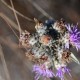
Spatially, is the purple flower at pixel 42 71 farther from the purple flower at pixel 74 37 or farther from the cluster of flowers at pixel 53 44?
the purple flower at pixel 74 37

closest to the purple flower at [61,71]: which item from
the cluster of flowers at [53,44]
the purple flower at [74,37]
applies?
the cluster of flowers at [53,44]

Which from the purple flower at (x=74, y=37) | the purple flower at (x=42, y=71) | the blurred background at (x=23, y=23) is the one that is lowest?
the purple flower at (x=42, y=71)

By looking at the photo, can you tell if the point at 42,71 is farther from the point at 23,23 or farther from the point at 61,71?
the point at 23,23

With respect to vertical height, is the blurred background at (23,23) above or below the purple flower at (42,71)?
above

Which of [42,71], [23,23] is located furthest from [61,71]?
[23,23]

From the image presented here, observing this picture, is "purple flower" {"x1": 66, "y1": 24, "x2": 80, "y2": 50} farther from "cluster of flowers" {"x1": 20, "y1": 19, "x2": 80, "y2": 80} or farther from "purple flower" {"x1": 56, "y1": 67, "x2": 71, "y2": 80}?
"purple flower" {"x1": 56, "y1": 67, "x2": 71, "y2": 80}

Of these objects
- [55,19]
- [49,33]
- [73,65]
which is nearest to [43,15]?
[55,19]

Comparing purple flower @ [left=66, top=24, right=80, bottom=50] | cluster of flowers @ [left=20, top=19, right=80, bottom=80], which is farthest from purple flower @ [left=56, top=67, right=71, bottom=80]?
purple flower @ [left=66, top=24, right=80, bottom=50]
